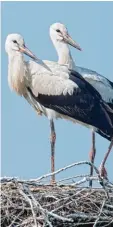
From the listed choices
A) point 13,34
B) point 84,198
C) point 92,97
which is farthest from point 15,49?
point 84,198

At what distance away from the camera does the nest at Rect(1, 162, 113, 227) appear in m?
9.84

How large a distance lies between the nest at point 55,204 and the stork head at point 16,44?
9.98 feet

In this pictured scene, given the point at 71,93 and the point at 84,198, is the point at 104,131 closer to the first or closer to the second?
the point at 71,93

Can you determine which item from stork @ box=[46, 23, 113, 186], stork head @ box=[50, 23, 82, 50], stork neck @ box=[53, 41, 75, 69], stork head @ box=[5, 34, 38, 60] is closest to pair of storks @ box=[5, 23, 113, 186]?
stork head @ box=[5, 34, 38, 60]

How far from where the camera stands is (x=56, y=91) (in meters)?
13.0

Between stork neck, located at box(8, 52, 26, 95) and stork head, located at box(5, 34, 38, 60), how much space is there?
6cm

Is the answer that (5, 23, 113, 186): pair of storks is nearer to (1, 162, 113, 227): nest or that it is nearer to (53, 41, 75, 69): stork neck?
(53, 41, 75, 69): stork neck

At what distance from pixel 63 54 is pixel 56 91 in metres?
1.02

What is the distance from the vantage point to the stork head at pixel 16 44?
1302 centimetres

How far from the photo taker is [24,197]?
9.91 metres

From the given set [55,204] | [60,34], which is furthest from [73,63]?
[55,204]

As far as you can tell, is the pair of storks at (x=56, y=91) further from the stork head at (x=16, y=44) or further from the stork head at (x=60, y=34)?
the stork head at (x=60, y=34)

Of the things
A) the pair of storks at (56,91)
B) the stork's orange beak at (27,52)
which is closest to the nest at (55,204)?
the pair of storks at (56,91)

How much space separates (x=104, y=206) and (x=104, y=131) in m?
2.81
